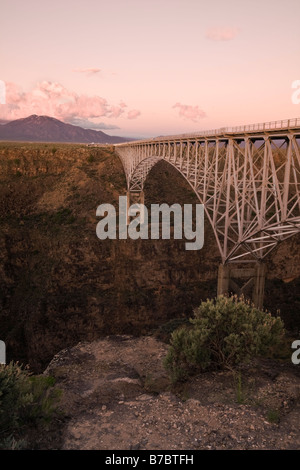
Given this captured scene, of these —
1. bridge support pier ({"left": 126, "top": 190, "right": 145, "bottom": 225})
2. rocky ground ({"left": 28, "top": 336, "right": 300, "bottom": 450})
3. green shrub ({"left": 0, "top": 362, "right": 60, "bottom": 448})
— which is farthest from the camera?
bridge support pier ({"left": 126, "top": 190, "right": 145, "bottom": 225})

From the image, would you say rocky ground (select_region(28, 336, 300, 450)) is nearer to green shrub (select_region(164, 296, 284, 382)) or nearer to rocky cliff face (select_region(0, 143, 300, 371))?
green shrub (select_region(164, 296, 284, 382))

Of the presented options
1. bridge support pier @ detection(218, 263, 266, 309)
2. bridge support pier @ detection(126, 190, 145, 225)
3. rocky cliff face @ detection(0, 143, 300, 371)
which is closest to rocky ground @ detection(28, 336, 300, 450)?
bridge support pier @ detection(218, 263, 266, 309)

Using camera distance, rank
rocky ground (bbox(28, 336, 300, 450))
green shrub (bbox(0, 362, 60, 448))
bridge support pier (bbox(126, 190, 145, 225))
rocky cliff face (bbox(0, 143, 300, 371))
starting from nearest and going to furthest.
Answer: green shrub (bbox(0, 362, 60, 448)), rocky ground (bbox(28, 336, 300, 450)), rocky cliff face (bbox(0, 143, 300, 371)), bridge support pier (bbox(126, 190, 145, 225))

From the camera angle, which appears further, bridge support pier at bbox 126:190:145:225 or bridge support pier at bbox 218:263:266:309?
bridge support pier at bbox 126:190:145:225

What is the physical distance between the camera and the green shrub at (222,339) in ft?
51.5

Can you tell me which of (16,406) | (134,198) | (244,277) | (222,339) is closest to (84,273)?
(134,198)

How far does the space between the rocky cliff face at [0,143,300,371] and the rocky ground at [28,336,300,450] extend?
59.9 feet

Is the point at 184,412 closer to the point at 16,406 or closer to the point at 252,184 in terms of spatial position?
the point at 16,406

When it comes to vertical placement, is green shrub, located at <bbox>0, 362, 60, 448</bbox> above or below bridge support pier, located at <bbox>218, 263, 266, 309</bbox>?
below

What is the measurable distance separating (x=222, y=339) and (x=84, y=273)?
97.5ft

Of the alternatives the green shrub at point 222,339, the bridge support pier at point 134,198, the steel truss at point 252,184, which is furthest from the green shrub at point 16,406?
the bridge support pier at point 134,198

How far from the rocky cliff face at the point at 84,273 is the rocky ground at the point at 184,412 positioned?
18.3m

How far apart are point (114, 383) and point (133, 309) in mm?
20471

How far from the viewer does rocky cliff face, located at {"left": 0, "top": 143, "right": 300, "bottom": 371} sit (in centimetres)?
3803
